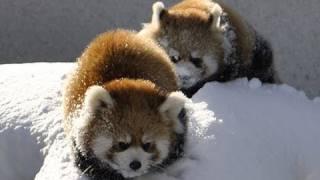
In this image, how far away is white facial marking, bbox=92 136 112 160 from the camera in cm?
237

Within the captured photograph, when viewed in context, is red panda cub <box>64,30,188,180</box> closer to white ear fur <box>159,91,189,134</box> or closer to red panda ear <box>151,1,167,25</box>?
white ear fur <box>159,91,189,134</box>

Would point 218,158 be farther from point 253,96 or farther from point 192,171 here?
point 253,96

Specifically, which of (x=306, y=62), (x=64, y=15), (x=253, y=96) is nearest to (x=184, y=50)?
(x=253, y=96)

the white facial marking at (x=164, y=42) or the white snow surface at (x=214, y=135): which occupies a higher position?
the white facial marking at (x=164, y=42)

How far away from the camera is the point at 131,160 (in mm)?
2332

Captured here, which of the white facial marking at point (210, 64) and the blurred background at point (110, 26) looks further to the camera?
the blurred background at point (110, 26)

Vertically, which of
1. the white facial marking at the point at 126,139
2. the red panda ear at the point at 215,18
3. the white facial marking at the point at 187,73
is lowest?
the white facial marking at the point at 126,139

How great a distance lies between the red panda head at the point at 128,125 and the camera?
235 cm

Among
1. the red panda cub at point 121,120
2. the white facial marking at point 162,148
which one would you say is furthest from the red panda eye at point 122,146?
the white facial marking at point 162,148

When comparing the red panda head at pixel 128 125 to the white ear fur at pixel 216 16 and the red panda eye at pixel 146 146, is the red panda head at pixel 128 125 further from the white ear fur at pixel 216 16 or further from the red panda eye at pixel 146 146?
the white ear fur at pixel 216 16

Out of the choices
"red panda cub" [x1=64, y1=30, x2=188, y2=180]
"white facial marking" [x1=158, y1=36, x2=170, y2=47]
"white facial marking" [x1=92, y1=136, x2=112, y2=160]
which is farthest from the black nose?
"white facial marking" [x1=158, y1=36, x2=170, y2=47]

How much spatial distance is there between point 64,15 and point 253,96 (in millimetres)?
2245

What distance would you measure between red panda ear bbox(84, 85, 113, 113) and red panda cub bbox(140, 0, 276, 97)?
74 cm

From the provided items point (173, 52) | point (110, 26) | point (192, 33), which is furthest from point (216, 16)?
point (110, 26)
